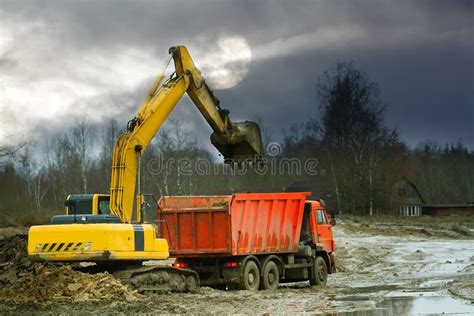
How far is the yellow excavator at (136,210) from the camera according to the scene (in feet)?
57.5

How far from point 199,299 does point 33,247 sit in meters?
3.98

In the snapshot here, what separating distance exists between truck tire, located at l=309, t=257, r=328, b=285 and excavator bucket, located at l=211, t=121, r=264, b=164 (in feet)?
12.0

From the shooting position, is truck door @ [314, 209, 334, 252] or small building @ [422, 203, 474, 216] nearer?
truck door @ [314, 209, 334, 252]

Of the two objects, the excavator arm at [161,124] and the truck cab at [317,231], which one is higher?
the excavator arm at [161,124]

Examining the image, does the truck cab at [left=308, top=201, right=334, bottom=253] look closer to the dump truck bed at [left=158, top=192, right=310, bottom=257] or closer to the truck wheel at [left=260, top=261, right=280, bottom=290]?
the dump truck bed at [left=158, top=192, right=310, bottom=257]

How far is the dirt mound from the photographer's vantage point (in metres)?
16.2

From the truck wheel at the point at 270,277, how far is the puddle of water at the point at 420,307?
453cm

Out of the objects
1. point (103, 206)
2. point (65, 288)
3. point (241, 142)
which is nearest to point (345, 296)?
point (241, 142)

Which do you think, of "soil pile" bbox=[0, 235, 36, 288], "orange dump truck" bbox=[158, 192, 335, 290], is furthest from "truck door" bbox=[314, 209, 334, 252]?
"soil pile" bbox=[0, 235, 36, 288]

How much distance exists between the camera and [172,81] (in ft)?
71.9

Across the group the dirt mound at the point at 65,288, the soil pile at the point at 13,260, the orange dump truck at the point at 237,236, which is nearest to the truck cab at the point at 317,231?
the orange dump truck at the point at 237,236

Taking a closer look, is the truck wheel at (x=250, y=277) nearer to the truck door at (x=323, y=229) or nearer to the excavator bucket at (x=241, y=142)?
Result: the truck door at (x=323, y=229)

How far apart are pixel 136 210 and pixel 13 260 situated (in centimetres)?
331

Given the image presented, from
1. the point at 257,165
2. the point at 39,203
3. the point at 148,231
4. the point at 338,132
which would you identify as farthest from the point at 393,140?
the point at 148,231
